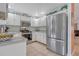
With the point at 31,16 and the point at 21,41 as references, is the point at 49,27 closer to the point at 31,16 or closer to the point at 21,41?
the point at 21,41

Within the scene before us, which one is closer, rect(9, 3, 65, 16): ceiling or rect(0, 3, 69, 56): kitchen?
rect(0, 3, 69, 56): kitchen

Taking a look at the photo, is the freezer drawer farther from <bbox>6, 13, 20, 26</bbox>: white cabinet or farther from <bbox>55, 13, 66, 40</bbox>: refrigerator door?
<bbox>6, 13, 20, 26</bbox>: white cabinet

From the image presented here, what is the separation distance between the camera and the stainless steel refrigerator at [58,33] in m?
3.10

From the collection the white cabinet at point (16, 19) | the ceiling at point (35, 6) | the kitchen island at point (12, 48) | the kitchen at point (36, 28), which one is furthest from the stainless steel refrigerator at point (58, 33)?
the white cabinet at point (16, 19)

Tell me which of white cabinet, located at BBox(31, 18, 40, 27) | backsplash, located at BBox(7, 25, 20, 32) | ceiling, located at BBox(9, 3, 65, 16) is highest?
ceiling, located at BBox(9, 3, 65, 16)

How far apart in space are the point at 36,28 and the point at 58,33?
3.82 metres

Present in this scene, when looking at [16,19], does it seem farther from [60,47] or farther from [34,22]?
[60,47]

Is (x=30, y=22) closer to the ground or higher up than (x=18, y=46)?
higher up

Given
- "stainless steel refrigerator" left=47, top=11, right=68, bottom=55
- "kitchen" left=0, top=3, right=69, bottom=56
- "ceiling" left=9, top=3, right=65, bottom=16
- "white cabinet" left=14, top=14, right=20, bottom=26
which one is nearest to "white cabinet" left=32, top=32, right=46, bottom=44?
"kitchen" left=0, top=3, right=69, bottom=56

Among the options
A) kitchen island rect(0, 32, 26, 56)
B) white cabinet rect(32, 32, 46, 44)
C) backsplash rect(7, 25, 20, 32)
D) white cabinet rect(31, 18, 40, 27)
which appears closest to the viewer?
kitchen island rect(0, 32, 26, 56)

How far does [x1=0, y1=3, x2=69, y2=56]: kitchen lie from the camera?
2153 mm

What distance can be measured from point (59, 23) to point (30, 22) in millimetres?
3570

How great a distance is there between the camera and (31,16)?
21.3 ft

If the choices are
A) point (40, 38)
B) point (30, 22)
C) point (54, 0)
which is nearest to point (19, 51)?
point (54, 0)
